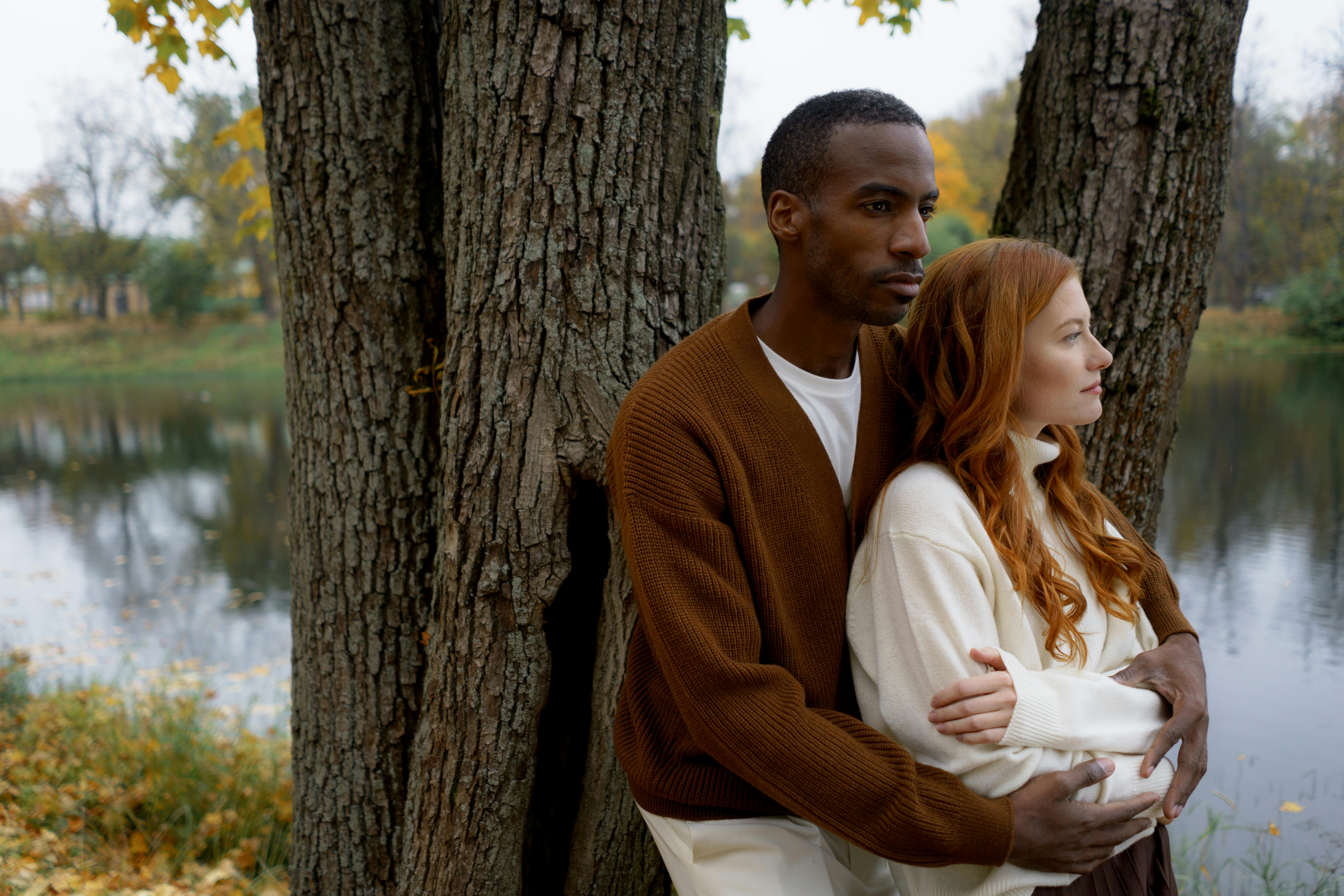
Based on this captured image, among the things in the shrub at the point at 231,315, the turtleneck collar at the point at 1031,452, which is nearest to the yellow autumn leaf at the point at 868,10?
the turtleneck collar at the point at 1031,452

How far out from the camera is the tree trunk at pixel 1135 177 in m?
2.22

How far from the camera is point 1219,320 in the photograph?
13.2 metres

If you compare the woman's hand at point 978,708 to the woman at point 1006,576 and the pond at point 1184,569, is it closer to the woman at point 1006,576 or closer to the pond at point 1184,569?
the woman at point 1006,576

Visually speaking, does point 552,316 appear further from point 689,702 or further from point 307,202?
point 689,702

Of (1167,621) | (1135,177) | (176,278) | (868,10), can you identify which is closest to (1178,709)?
(1167,621)

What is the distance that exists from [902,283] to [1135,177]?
1.18 meters

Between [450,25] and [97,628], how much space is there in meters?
7.51

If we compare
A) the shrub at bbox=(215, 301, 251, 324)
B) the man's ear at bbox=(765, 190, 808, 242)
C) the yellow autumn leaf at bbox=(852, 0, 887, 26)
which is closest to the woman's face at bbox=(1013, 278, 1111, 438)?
the man's ear at bbox=(765, 190, 808, 242)

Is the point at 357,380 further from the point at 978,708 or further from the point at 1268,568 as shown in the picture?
the point at 1268,568

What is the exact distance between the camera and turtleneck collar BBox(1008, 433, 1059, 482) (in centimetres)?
166

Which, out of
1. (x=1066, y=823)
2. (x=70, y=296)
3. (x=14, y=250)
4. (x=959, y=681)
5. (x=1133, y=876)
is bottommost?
(x=1133, y=876)

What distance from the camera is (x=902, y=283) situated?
1.54 m

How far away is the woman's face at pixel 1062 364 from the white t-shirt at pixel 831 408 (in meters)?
0.33

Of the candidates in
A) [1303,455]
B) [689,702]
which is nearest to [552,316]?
[689,702]
